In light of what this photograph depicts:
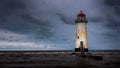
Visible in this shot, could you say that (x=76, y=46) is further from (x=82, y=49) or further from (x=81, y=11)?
(x=81, y=11)

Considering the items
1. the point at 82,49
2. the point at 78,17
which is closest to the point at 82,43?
the point at 82,49

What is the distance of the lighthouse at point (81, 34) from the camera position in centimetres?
5750

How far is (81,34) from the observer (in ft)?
190

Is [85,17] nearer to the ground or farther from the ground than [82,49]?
farther from the ground

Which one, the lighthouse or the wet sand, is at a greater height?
the lighthouse

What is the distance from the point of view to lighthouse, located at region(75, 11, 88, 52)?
5750cm

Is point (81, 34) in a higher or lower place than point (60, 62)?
higher

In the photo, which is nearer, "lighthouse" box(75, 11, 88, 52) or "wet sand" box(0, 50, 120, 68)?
"wet sand" box(0, 50, 120, 68)

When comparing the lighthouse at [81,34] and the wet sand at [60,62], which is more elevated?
the lighthouse at [81,34]

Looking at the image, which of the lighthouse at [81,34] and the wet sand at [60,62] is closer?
the wet sand at [60,62]

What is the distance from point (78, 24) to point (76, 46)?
499cm

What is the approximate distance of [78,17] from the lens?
59.2 metres

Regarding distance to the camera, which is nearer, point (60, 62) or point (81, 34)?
point (60, 62)

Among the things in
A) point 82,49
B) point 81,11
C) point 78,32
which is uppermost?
point 81,11
